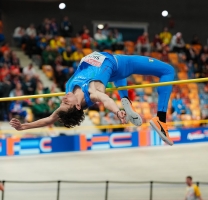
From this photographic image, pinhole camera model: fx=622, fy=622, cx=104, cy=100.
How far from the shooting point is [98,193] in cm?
1332

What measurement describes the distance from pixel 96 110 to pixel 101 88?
1072 cm

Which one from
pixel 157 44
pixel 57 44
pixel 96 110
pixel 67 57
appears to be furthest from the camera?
pixel 157 44

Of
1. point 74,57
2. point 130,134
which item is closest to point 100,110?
point 130,134

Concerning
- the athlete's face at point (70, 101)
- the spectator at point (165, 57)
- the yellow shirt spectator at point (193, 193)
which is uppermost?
the spectator at point (165, 57)

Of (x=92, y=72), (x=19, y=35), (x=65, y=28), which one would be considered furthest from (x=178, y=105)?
(x=92, y=72)

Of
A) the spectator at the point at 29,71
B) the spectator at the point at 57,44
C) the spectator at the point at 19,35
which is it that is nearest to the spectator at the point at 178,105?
the spectator at the point at 57,44

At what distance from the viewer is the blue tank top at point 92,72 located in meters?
7.00

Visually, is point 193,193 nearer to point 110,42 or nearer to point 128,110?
point 128,110

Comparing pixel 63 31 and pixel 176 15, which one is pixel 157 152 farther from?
pixel 176 15

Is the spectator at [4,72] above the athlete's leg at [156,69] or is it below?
above

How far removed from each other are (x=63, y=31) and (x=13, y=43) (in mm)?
1709

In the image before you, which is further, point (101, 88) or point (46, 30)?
point (46, 30)

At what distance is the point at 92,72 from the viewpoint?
713cm

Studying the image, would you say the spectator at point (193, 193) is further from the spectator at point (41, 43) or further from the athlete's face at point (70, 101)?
the spectator at point (41, 43)
